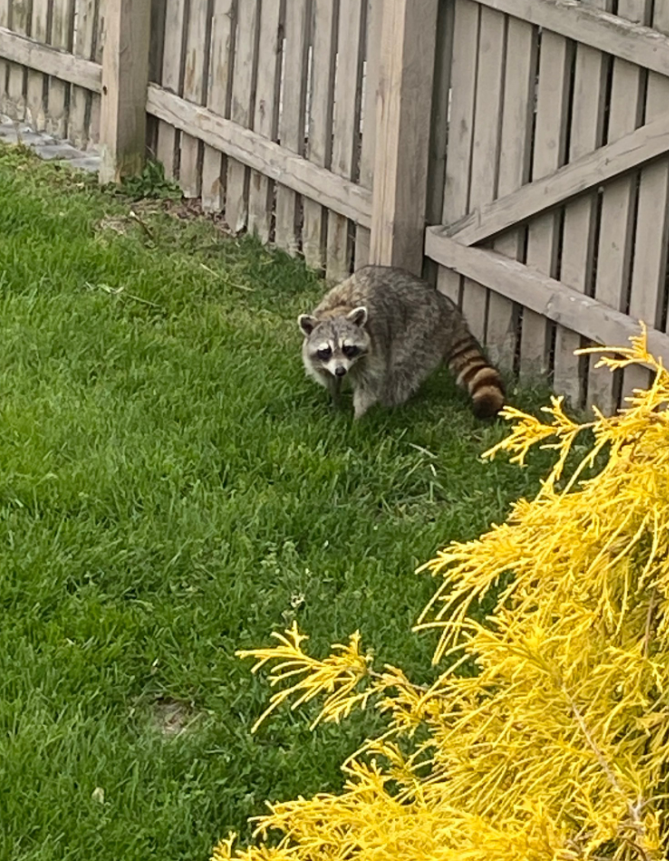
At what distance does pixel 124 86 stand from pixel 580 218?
3.06 metres

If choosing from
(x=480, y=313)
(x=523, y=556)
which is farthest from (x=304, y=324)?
(x=523, y=556)

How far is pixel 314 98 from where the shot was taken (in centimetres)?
704

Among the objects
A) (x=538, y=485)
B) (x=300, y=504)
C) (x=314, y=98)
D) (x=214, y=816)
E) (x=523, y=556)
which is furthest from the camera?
(x=314, y=98)

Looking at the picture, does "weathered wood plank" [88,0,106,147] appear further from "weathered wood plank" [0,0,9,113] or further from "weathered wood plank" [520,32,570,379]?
"weathered wood plank" [520,32,570,379]

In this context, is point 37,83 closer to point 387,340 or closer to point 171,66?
point 171,66

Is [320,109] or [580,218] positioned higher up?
[320,109]

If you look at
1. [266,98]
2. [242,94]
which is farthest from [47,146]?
[266,98]

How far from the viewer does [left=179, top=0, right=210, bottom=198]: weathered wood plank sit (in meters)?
7.70

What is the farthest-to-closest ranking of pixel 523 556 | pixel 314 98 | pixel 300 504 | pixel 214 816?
pixel 314 98 → pixel 300 504 → pixel 214 816 → pixel 523 556

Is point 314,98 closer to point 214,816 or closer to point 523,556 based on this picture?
point 214,816

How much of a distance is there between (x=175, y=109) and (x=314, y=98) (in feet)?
3.39

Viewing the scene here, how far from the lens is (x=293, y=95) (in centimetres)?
714

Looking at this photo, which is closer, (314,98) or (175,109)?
(314,98)

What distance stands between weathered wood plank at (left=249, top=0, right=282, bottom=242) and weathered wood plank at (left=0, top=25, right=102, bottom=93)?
1.21m
